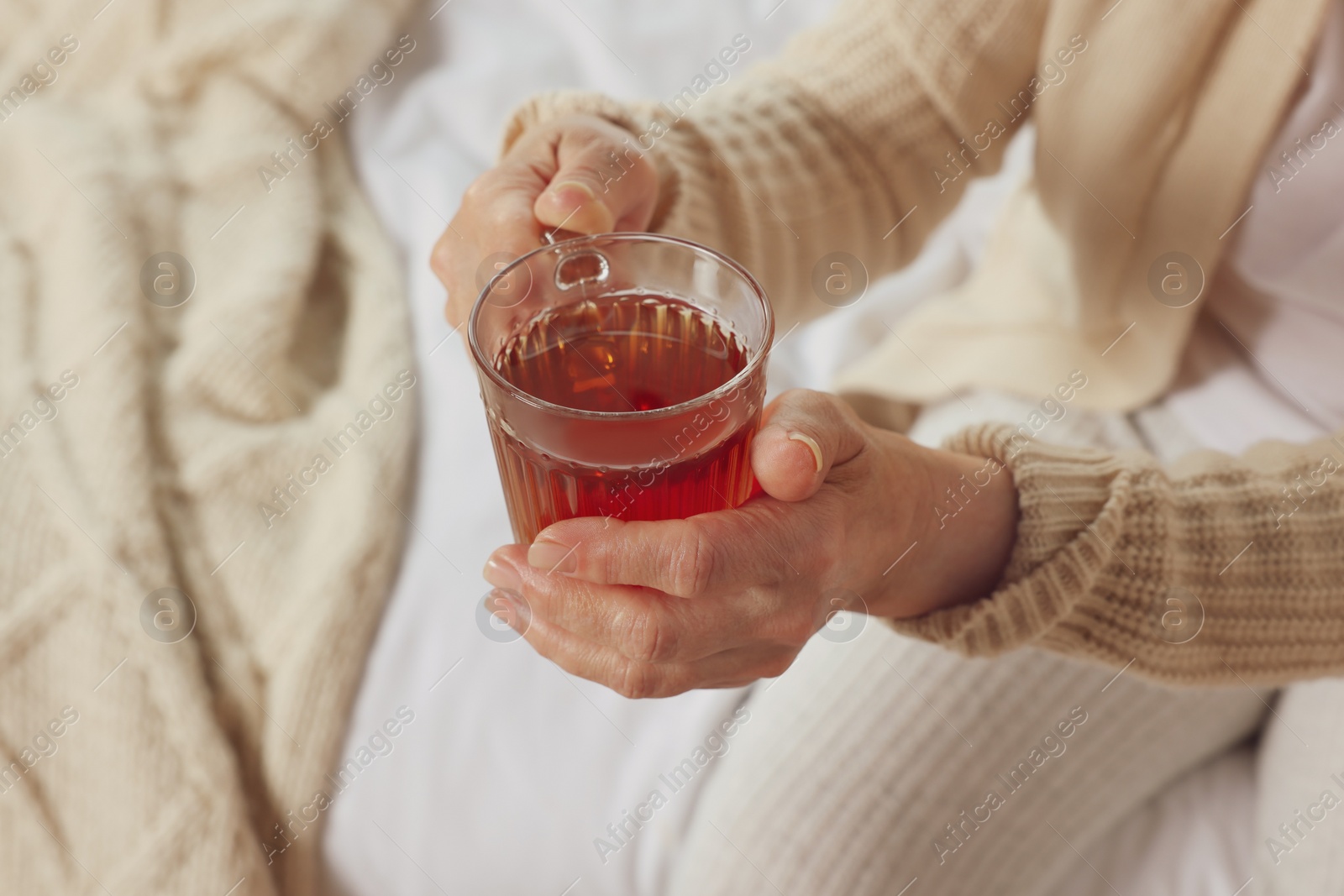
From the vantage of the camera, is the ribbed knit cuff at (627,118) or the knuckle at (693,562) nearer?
the knuckle at (693,562)

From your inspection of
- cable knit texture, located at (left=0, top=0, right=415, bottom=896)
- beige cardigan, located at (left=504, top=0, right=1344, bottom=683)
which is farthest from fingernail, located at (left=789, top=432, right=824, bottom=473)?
cable knit texture, located at (left=0, top=0, right=415, bottom=896)

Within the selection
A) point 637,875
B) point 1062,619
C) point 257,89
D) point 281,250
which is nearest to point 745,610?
point 1062,619

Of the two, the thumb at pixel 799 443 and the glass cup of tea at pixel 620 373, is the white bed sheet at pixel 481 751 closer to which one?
the glass cup of tea at pixel 620 373

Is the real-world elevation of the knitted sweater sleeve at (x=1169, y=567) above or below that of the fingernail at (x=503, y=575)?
below

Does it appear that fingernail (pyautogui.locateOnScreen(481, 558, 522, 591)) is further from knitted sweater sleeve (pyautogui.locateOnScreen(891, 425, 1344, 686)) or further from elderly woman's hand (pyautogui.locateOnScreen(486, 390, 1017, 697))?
knitted sweater sleeve (pyautogui.locateOnScreen(891, 425, 1344, 686))

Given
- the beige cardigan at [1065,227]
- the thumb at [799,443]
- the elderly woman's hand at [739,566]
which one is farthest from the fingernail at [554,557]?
the beige cardigan at [1065,227]

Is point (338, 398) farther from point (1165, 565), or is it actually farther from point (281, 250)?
point (1165, 565)
